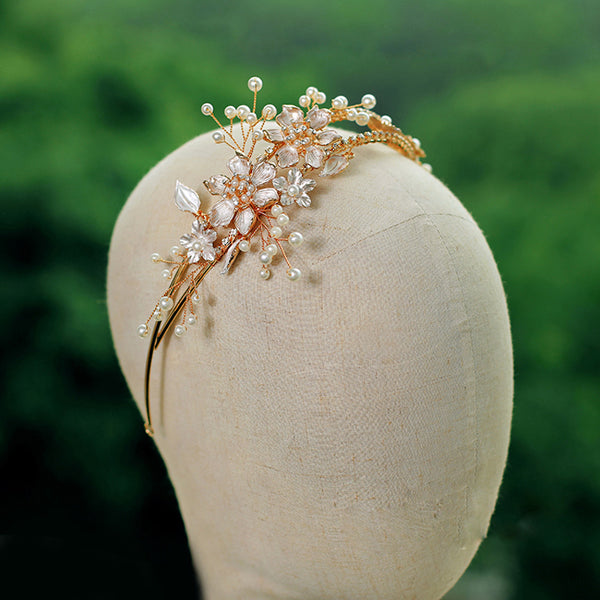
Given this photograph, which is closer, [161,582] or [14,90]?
[161,582]

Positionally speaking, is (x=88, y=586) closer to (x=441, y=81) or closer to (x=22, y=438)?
(x=22, y=438)

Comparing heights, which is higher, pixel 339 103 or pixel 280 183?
pixel 339 103

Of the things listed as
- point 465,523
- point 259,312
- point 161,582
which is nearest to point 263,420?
point 259,312

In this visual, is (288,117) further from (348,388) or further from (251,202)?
(348,388)

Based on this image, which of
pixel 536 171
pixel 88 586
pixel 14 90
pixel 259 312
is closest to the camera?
pixel 259 312

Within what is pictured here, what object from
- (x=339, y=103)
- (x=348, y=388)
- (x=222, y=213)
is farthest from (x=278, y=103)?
(x=348, y=388)

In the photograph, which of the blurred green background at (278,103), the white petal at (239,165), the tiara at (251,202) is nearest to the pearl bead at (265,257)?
the tiara at (251,202)
